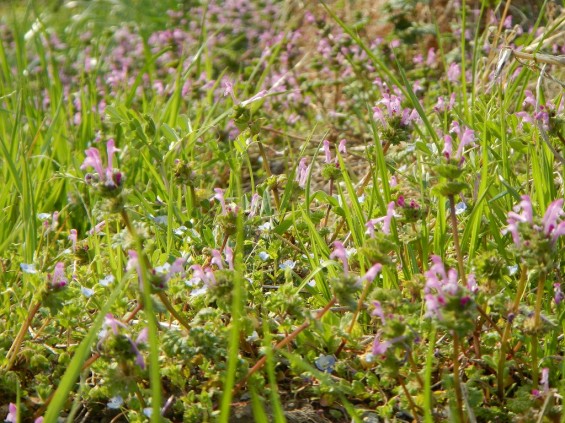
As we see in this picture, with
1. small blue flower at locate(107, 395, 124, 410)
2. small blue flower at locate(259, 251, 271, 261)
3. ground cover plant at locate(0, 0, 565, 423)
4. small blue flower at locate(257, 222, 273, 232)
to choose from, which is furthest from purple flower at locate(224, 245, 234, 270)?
small blue flower at locate(107, 395, 124, 410)

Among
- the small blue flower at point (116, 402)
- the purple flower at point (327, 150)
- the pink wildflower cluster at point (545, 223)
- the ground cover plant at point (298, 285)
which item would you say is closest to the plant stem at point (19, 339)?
the ground cover plant at point (298, 285)

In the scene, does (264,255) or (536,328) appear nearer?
(536,328)

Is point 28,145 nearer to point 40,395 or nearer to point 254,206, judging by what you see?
point 254,206

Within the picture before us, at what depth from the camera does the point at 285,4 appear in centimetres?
573

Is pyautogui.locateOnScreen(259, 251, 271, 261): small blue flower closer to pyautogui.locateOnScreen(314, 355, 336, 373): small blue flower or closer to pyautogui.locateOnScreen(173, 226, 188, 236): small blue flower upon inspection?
pyautogui.locateOnScreen(173, 226, 188, 236): small blue flower

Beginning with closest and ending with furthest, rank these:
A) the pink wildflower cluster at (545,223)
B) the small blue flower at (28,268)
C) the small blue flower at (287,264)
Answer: the pink wildflower cluster at (545,223) < the small blue flower at (28,268) < the small blue flower at (287,264)

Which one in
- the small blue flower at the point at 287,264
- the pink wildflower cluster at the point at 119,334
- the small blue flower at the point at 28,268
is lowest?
the small blue flower at the point at 287,264

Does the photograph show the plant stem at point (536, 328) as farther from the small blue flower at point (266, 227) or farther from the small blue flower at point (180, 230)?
the small blue flower at point (180, 230)

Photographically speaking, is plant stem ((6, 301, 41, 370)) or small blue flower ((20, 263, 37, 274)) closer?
plant stem ((6, 301, 41, 370))

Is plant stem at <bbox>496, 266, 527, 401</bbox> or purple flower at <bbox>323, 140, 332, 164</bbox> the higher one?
purple flower at <bbox>323, 140, 332, 164</bbox>

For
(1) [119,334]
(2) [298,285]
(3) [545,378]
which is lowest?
(2) [298,285]

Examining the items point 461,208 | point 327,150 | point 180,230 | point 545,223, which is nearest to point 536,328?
point 545,223

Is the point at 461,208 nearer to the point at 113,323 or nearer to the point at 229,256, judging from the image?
the point at 229,256

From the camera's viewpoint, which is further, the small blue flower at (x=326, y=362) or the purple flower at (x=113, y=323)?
the small blue flower at (x=326, y=362)
